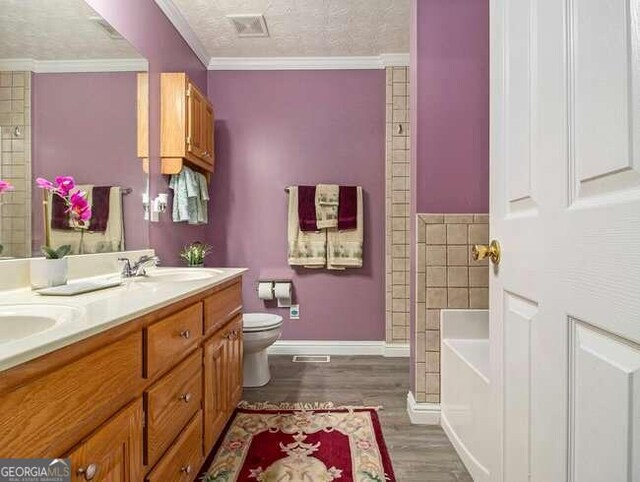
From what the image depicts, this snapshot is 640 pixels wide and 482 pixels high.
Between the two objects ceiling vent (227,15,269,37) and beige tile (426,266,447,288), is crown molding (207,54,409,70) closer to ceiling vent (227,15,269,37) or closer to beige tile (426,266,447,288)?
ceiling vent (227,15,269,37)

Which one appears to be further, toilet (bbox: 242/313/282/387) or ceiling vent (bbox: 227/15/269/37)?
ceiling vent (bbox: 227/15/269/37)

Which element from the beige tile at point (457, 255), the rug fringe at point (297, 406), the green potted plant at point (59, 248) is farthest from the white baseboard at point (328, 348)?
the green potted plant at point (59, 248)

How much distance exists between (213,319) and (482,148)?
5.23 ft

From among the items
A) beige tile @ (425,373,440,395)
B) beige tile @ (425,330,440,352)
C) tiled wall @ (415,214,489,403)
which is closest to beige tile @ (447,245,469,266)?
tiled wall @ (415,214,489,403)

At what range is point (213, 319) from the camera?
1456mm

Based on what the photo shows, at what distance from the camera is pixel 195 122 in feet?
7.56

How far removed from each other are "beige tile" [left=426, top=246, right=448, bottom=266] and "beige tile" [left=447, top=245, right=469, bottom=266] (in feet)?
0.08

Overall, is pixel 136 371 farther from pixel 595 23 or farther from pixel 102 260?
pixel 595 23

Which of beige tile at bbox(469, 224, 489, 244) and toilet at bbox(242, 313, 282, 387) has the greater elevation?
beige tile at bbox(469, 224, 489, 244)

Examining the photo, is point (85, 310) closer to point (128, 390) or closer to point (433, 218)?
point (128, 390)

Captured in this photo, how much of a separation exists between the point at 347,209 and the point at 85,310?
2.20 metres

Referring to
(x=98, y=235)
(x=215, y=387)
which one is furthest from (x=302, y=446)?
(x=98, y=235)

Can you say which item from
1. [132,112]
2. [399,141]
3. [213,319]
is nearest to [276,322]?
[213,319]

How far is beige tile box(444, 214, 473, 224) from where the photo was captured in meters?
1.81
